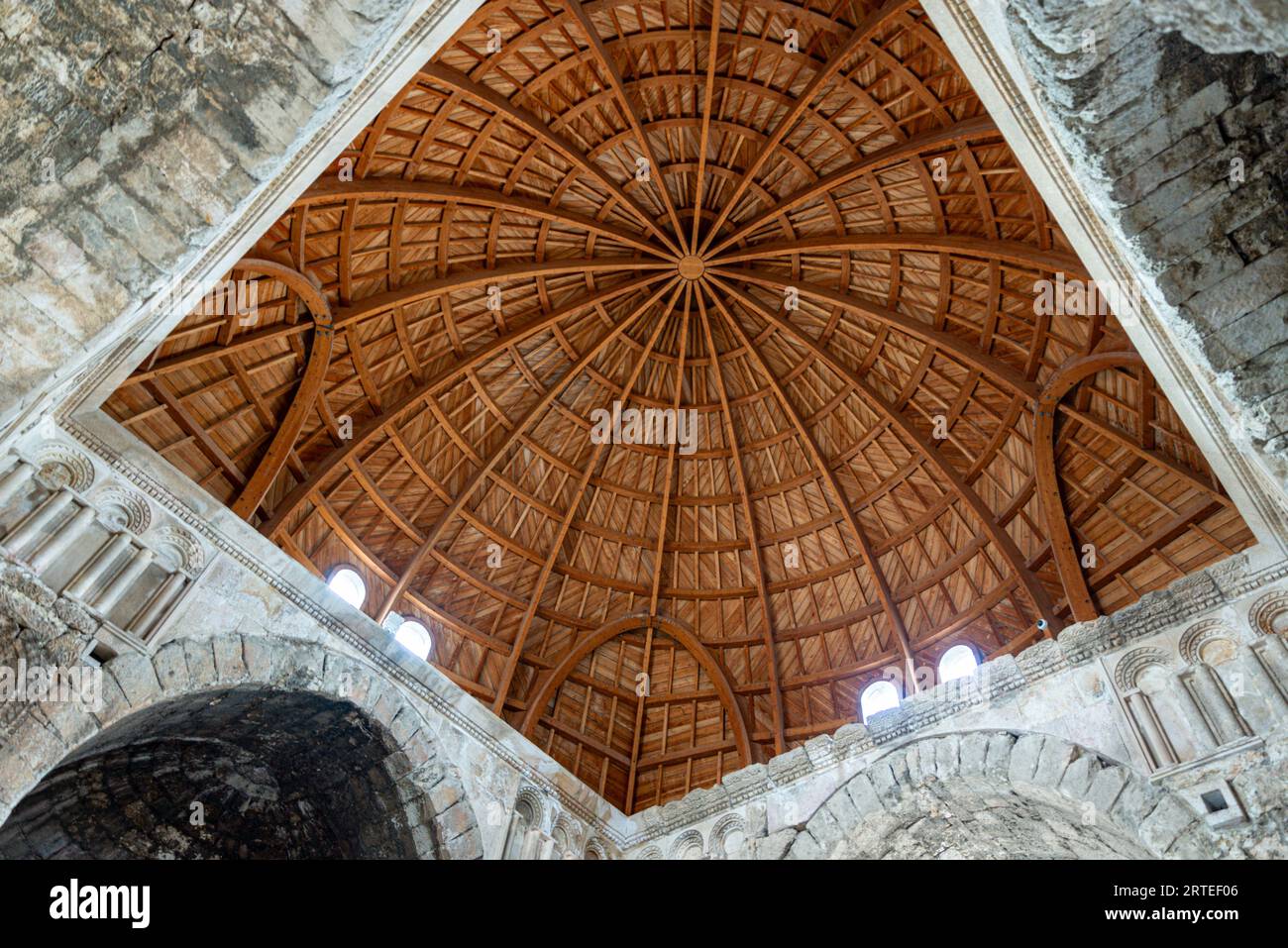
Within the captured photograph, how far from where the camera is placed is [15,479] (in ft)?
34.9

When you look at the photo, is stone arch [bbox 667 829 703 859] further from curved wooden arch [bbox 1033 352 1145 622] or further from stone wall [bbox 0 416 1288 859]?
curved wooden arch [bbox 1033 352 1145 622]

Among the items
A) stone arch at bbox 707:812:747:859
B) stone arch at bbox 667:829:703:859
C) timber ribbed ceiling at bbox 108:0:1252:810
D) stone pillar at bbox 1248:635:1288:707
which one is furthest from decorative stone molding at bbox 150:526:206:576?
stone pillar at bbox 1248:635:1288:707

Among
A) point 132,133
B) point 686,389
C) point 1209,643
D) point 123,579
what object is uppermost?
point 686,389

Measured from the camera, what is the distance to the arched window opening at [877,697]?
17.6 meters

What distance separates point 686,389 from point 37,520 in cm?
1323

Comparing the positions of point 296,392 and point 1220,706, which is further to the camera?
point 296,392

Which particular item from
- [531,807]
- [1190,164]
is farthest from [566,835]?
[1190,164]

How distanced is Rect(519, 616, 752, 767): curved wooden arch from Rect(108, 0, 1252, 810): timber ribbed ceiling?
0.09 meters

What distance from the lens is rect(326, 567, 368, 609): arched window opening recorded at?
16.7 m

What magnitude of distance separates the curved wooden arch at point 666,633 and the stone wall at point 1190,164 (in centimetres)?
1425

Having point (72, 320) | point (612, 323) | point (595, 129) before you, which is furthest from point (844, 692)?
point (72, 320)

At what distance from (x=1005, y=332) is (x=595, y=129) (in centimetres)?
860

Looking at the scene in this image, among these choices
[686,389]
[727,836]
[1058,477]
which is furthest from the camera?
[686,389]

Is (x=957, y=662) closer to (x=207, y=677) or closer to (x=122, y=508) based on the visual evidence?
(x=207, y=677)
